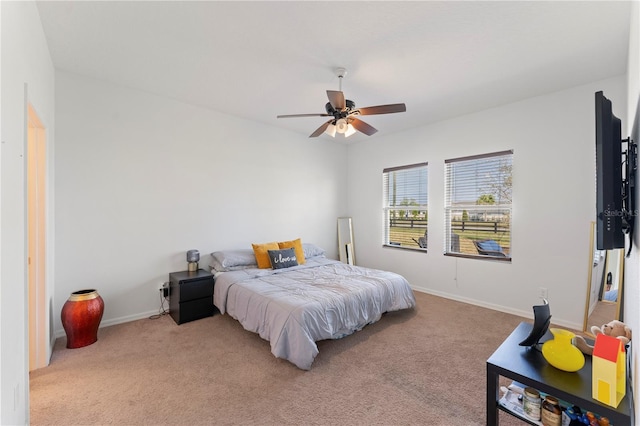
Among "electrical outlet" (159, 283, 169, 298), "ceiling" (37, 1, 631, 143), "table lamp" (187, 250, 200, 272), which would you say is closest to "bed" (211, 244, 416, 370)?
"table lamp" (187, 250, 200, 272)

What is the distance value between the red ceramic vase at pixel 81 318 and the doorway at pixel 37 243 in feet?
0.84

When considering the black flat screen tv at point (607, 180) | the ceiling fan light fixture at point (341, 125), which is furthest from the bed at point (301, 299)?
the black flat screen tv at point (607, 180)

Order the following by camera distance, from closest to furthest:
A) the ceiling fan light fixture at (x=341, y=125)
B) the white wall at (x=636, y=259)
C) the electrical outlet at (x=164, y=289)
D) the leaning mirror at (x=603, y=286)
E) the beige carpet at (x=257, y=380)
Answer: the white wall at (x=636, y=259) < the beige carpet at (x=257, y=380) < the leaning mirror at (x=603, y=286) < the ceiling fan light fixture at (x=341, y=125) < the electrical outlet at (x=164, y=289)

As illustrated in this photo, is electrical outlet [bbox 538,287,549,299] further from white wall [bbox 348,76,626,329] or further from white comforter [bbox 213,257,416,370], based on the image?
white comforter [bbox 213,257,416,370]

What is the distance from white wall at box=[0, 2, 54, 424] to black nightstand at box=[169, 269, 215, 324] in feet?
5.25

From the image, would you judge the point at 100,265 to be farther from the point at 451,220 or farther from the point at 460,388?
the point at 451,220

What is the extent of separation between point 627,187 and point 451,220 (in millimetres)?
2893

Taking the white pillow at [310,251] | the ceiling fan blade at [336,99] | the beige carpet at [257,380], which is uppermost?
the ceiling fan blade at [336,99]

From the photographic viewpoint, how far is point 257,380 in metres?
2.15

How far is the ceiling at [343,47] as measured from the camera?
1990mm

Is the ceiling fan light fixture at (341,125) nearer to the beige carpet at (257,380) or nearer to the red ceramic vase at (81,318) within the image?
the beige carpet at (257,380)

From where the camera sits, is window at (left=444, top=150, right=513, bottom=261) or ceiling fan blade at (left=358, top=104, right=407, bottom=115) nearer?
ceiling fan blade at (left=358, top=104, right=407, bottom=115)

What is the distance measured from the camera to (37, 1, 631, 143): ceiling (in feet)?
6.53

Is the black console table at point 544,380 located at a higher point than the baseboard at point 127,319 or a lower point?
higher
